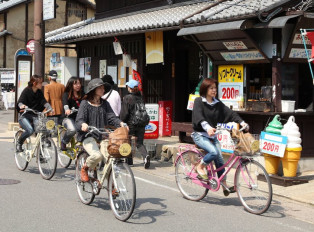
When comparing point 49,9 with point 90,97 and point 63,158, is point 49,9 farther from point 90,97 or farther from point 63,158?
point 90,97

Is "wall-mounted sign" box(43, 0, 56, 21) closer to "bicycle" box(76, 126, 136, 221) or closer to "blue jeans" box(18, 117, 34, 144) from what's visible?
"blue jeans" box(18, 117, 34, 144)

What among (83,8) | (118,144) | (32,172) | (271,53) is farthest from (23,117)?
(83,8)

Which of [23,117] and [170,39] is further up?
[170,39]

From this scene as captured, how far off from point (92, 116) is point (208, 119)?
1760mm

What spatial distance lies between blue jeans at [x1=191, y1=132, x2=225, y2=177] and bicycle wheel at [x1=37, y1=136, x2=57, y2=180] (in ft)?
9.56

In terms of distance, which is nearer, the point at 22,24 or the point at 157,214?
the point at 157,214

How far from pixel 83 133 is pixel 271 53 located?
4.83 m

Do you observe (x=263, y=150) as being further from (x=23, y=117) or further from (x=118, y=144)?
(x=23, y=117)

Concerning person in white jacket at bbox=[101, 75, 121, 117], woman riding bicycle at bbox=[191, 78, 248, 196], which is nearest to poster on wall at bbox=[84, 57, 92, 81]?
person in white jacket at bbox=[101, 75, 121, 117]

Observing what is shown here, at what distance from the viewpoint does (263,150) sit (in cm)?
915

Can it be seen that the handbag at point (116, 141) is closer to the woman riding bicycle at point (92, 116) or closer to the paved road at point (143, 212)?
the woman riding bicycle at point (92, 116)

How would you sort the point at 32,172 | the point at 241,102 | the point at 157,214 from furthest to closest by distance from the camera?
the point at 241,102 < the point at 32,172 < the point at 157,214

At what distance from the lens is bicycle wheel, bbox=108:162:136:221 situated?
6117 millimetres

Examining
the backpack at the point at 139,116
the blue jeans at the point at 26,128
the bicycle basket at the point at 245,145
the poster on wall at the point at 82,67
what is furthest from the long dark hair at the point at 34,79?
the poster on wall at the point at 82,67
